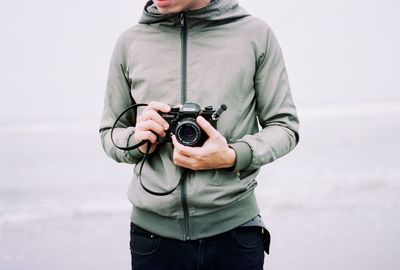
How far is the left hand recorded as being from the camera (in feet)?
4.25

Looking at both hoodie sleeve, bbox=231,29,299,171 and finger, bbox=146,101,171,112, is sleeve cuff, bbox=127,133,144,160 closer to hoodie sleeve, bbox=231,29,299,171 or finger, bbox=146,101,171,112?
finger, bbox=146,101,171,112

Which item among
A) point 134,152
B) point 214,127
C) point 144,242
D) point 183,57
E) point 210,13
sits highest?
point 210,13

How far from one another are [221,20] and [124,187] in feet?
9.97

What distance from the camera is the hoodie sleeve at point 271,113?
139cm

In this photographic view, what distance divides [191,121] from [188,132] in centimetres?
3

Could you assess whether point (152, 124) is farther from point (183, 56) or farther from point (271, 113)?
point (271, 113)

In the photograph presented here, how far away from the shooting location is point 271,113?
144 centimetres

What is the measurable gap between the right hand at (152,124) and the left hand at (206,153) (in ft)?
0.17

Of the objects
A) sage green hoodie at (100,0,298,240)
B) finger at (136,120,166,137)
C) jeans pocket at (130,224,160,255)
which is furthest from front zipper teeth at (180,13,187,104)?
jeans pocket at (130,224,160,255)

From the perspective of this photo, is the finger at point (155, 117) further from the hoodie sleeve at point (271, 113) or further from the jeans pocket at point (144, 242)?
the jeans pocket at point (144, 242)

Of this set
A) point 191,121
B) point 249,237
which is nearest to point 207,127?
point 191,121

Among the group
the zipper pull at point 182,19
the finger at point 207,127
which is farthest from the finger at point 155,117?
the zipper pull at point 182,19
